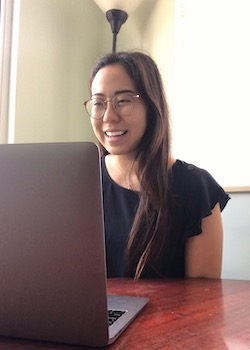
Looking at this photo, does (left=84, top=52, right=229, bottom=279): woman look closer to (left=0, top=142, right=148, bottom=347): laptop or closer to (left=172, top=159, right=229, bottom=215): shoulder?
(left=172, top=159, right=229, bottom=215): shoulder

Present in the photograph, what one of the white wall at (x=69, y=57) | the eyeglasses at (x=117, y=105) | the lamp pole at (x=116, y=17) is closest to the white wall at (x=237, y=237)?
the white wall at (x=69, y=57)

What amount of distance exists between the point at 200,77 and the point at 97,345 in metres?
1.37

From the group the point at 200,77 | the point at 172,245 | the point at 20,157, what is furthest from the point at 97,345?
the point at 200,77

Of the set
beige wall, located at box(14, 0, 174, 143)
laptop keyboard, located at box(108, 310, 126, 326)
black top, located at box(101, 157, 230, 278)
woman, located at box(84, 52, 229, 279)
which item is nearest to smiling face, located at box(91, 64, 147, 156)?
woman, located at box(84, 52, 229, 279)

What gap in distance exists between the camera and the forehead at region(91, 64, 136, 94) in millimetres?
1197

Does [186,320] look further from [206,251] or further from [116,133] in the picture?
[116,133]

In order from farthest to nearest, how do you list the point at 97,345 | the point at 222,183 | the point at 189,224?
the point at 222,183 → the point at 189,224 → the point at 97,345

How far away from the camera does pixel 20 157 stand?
43 cm

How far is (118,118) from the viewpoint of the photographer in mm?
1203

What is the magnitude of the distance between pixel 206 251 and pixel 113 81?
53 centimetres

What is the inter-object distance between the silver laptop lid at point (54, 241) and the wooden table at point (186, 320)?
34mm

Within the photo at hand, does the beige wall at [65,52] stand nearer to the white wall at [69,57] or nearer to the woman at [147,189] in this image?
the white wall at [69,57]

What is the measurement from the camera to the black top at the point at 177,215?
3.77 feet

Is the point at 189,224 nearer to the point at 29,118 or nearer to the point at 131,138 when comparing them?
the point at 131,138
